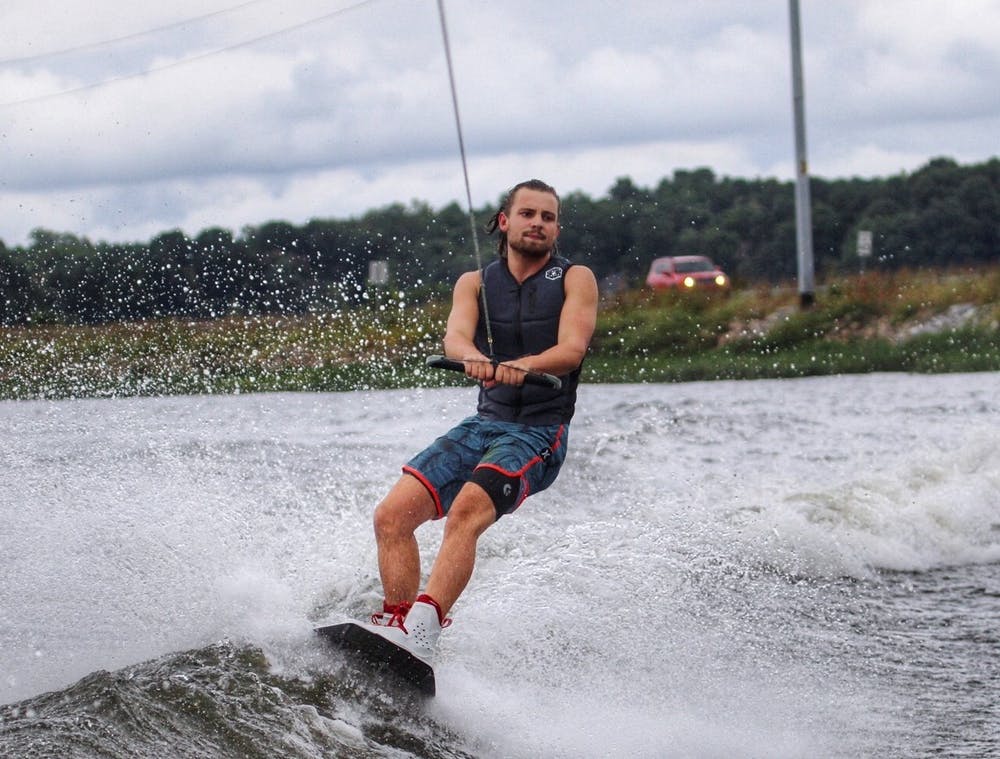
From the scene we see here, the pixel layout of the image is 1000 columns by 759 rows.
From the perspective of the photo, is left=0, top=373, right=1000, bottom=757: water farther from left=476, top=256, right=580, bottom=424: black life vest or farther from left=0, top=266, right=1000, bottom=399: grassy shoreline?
left=0, top=266, right=1000, bottom=399: grassy shoreline

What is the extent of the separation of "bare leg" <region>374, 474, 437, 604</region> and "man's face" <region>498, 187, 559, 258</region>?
1.08m

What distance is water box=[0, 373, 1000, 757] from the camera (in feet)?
16.1

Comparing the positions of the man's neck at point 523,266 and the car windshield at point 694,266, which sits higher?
the man's neck at point 523,266

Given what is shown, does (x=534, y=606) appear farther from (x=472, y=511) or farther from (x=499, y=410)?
(x=472, y=511)

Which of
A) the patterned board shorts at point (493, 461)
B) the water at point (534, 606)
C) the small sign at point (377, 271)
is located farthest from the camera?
the small sign at point (377, 271)

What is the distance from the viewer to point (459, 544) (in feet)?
17.2

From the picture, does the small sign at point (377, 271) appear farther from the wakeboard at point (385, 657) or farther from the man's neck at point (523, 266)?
the wakeboard at point (385, 657)

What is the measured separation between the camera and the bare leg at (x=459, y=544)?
5.19 m

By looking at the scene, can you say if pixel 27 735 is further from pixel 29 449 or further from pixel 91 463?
pixel 29 449

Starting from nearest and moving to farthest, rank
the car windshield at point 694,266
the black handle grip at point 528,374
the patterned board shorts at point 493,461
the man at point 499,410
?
the black handle grip at point 528,374 < the man at point 499,410 < the patterned board shorts at point 493,461 < the car windshield at point 694,266

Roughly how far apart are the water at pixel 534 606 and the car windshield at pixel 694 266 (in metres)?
22.1

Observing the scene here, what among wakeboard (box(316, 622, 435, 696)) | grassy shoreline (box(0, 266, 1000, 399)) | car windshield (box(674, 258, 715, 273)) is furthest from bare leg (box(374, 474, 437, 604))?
car windshield (box(674, 258, 715, 273))

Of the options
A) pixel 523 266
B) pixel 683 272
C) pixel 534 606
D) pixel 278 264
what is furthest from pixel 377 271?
Result: pixel 523 266

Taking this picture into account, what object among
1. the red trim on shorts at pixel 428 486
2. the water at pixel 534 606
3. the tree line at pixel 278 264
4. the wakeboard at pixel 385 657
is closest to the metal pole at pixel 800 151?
the tree line at pixel 278 264
